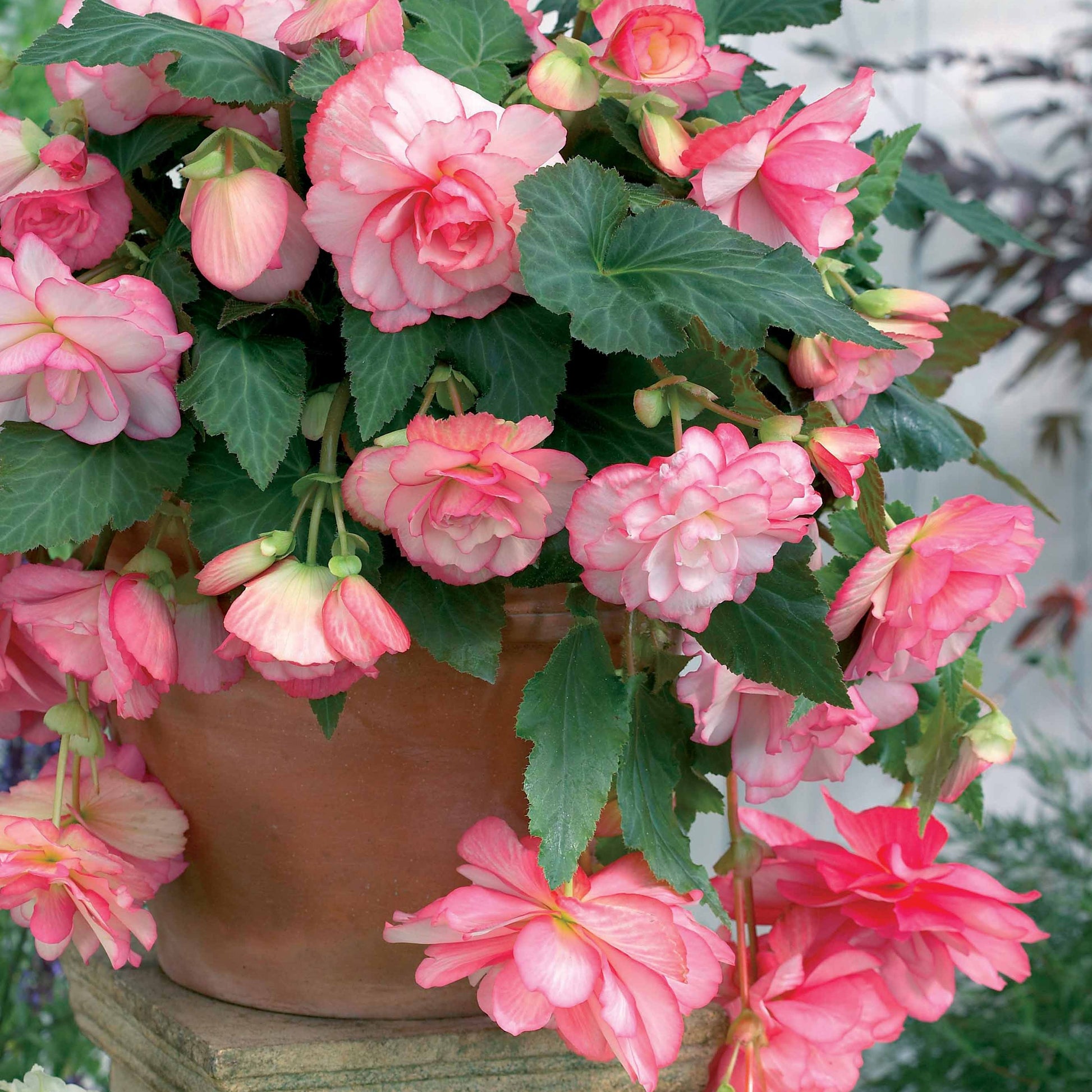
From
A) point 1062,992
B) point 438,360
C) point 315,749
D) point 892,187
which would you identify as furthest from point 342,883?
point 1062,992

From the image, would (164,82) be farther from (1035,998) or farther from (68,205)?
(1035,998)

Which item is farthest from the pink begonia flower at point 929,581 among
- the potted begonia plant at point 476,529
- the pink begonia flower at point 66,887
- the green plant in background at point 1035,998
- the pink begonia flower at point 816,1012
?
the green plant in background at point 1035,998

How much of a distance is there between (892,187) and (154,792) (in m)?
0.31

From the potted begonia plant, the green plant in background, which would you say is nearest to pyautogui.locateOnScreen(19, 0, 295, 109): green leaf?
the potted begonia plant

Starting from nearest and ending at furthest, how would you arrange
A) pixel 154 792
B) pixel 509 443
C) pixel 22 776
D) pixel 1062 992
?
pixel 509 443, pixel 154 792, pixel 22 776, pixel 1062 992

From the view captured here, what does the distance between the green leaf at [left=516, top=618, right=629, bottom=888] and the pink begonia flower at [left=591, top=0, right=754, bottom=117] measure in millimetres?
150

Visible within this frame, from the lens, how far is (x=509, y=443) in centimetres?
26

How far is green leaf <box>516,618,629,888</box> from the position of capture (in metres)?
0.28

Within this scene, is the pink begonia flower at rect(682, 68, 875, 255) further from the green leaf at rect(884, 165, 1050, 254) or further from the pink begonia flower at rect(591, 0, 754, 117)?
the green leaf at rect(884, 165, 1050, 254)

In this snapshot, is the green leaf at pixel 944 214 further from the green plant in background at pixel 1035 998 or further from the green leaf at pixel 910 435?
the green plant in background at pixel 1035 998

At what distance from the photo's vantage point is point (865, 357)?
335 mm

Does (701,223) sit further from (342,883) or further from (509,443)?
(342,883)

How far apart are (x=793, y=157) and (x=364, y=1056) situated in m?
0.29

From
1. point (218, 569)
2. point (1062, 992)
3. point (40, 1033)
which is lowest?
point (1062, 992)
